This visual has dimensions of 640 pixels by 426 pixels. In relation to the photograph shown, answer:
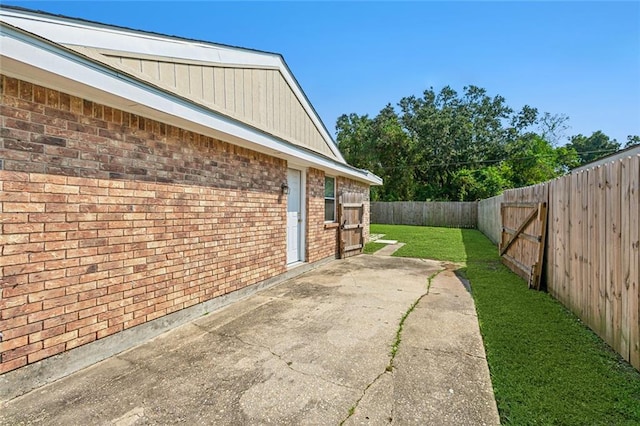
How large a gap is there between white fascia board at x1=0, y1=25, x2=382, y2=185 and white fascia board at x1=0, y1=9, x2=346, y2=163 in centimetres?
50

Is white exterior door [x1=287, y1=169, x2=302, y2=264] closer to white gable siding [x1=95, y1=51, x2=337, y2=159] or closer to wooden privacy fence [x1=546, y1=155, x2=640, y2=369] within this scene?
white gable siding [x1=95, y1=51, x2=337, y2=159]

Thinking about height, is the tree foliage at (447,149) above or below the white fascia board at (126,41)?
above

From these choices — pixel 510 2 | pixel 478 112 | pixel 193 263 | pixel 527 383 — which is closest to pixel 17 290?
pixel 193 263

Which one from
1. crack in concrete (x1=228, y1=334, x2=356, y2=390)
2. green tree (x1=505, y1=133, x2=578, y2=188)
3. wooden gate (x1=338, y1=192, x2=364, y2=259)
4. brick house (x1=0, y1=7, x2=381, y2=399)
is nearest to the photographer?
brick house (x1=0, y1=7, x2=381, y2=399)

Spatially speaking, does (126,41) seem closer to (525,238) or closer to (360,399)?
(360,399)

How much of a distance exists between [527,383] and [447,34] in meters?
9.07

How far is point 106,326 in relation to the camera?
3018 mm

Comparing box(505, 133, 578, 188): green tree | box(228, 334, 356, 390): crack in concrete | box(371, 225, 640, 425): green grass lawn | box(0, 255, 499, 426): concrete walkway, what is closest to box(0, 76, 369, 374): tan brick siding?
box(0, 255, 499, 426): concrete walkway

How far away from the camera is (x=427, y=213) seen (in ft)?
74.5

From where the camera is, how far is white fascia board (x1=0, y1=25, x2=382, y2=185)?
2141mm

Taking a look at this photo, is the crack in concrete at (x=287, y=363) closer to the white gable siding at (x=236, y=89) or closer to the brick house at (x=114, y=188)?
the brick house at (x=114, y=188)

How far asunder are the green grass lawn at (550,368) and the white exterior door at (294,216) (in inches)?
150

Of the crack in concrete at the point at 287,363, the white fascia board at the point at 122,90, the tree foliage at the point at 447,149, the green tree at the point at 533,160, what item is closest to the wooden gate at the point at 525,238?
the crack in concrete at the point at 287,363

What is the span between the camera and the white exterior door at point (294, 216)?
6.72m
